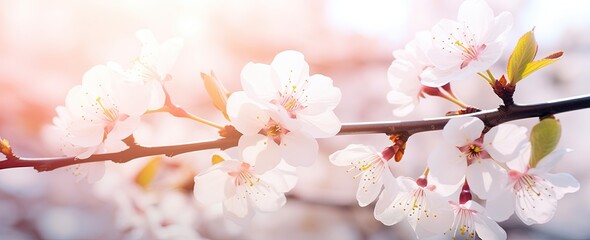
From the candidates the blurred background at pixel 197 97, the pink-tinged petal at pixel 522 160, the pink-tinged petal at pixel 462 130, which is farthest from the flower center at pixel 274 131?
the blurred background at pixel 197 97

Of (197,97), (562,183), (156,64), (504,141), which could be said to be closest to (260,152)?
(156,64)

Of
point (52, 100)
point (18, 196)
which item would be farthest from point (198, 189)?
point (18, 196)

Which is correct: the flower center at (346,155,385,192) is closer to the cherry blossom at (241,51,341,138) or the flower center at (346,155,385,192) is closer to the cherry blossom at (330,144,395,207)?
the cherry blossom at (330,144,395,207)

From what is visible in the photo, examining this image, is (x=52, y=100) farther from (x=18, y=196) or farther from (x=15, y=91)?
(x=18, y=196)

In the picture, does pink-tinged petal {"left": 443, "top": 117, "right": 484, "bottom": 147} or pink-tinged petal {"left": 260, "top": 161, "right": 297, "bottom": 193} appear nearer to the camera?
pink-tinged petal {"left": 443, "top": 117, "right": 484, "bottom": 147}

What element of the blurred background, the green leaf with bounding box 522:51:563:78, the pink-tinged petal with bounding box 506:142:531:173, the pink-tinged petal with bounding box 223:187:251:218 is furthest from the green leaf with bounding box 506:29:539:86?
the blurred background

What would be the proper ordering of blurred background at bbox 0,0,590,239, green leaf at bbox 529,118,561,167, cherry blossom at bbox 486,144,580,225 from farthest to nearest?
blurred background at bbox 0,0,590,239 → cherry blossom at bbox 486,144,580,225 → green leaf at bbox 529,118,561,167

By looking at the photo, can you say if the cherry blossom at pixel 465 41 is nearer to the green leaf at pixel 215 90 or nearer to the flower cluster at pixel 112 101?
the green leaf at pixel 215 90

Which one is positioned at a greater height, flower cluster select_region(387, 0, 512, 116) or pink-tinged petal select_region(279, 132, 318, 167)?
flower cluster select_region(387, 0, 512, 116)
